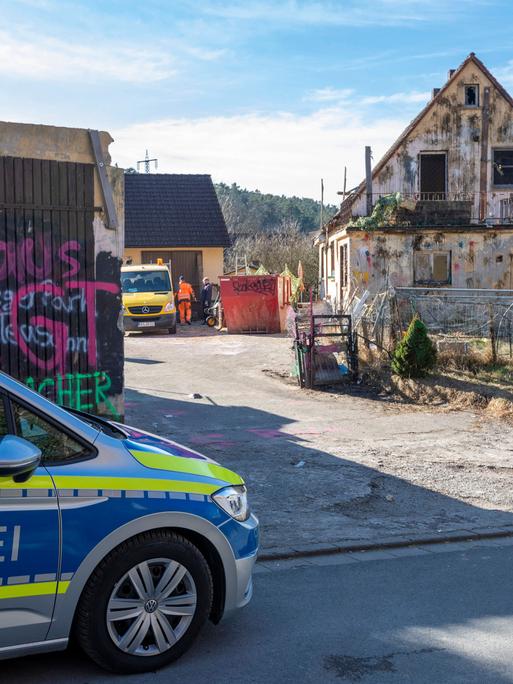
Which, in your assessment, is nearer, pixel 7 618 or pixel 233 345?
pixel 7 618

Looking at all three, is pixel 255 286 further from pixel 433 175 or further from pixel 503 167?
pixel 503 167

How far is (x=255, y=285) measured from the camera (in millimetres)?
25797

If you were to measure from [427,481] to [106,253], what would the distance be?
4.34 m

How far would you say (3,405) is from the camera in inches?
168

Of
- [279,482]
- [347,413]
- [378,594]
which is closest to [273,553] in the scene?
[378,594]

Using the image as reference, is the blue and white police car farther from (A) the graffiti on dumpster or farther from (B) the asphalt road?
(A) the graffiti on dumpster

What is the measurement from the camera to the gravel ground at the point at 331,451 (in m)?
7.74

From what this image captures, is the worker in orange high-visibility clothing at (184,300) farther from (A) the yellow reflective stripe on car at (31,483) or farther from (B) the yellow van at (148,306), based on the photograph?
(A) the yellow reflective stripe on car at (31,483)

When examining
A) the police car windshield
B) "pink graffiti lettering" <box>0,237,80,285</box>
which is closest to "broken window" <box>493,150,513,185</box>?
"pink graffiti lettering" <box>0,237,80,285</box>

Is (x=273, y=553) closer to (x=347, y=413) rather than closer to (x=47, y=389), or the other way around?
(x=47, y=389)

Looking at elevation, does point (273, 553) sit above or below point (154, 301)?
below

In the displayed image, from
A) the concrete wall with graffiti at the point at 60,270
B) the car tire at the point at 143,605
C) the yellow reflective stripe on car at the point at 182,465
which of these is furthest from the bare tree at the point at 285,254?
the car tire at the point at 143,605

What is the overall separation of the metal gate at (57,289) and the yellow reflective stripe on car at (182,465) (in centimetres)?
486

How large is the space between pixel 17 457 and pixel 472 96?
3093cm
